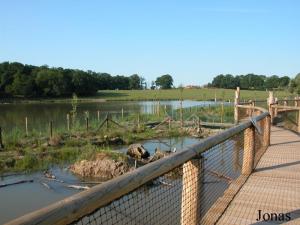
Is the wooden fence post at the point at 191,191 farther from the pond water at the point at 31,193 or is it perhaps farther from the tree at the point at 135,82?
the tree at the point at 135,82

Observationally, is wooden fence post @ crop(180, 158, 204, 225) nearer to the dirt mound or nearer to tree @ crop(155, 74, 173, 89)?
the dirt mound

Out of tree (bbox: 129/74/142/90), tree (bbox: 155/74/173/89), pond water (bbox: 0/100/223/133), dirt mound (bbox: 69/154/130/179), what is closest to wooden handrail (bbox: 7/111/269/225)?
dirt mound (bbox: 69/154/130/179)

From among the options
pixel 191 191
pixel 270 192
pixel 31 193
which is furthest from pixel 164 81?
pixel 191 191

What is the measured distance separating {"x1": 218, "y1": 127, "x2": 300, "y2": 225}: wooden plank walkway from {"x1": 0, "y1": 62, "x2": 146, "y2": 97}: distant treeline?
310 ft

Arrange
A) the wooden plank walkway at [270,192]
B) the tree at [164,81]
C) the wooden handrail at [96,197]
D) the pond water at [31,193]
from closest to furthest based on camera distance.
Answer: the wooden handrail at [96,197]
the wooden plank walkway at [270,192]
the pond water at [31,193]
the tree at [164,81]

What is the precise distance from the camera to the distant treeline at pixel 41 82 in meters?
99.6

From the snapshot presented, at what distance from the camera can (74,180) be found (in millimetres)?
14398

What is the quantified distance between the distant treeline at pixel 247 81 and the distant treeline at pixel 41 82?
5192 centimetres

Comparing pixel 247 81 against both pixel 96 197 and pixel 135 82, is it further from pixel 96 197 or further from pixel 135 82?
pixel 96 197

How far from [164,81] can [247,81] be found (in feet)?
121

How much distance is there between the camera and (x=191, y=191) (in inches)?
181

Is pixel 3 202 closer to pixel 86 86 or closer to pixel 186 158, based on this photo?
pixel 186 158

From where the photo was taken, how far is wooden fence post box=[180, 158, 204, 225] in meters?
4.57

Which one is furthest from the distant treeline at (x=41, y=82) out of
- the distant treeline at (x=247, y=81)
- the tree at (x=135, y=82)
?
the tree at (x=135, y=82)
